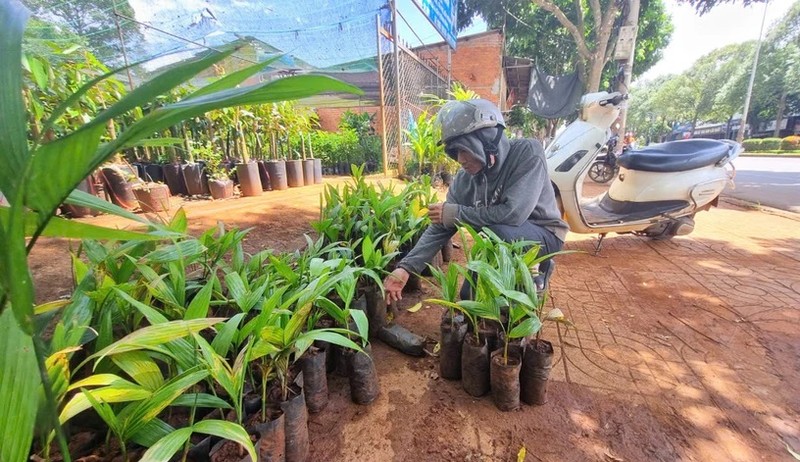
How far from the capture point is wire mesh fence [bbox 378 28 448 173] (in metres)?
5.85

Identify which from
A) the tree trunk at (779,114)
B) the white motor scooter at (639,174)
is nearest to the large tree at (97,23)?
the white motor scooter at (639,174)

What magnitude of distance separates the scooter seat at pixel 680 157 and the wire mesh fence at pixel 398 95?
3.44 m

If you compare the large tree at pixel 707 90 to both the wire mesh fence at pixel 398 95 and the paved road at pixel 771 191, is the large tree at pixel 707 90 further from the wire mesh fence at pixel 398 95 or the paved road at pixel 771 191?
the wire mesh fence at pixel 398 95

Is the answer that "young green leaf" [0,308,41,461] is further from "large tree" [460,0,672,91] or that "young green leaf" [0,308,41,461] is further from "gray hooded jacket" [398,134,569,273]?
"large tree" [460,0,672,91]

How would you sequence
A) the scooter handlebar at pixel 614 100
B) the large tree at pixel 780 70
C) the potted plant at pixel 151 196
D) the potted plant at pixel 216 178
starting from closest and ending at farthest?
the scooter handlebar at pixel 614 100, the potted plant at pixel 151 196, the potted plant at pixel 216 178, the large tree at pixel 780 70

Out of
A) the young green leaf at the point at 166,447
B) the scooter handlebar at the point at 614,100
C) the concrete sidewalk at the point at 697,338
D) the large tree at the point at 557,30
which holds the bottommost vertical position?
the concrete sidewalk at the point at 697,338

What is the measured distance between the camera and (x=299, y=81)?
1.16 ft

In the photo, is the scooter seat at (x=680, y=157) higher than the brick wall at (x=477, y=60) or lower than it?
lower

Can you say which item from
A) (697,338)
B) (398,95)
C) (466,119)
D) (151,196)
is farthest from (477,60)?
(697,338)

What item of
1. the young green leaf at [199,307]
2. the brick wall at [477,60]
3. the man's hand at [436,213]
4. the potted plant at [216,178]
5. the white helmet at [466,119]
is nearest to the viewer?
the young green leaf at [199,307]

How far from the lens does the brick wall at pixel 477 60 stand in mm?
11023

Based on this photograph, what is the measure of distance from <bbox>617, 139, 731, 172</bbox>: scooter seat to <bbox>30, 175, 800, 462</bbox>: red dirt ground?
0.90 metres

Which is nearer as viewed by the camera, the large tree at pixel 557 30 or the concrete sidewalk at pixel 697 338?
the concrete sidewalk at pixel 697 338

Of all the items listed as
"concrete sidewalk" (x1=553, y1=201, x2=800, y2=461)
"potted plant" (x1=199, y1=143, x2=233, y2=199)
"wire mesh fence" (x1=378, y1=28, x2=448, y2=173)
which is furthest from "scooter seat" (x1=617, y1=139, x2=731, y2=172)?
"potted plant" (x1=199, y1=143, x2=233, y2=199)
